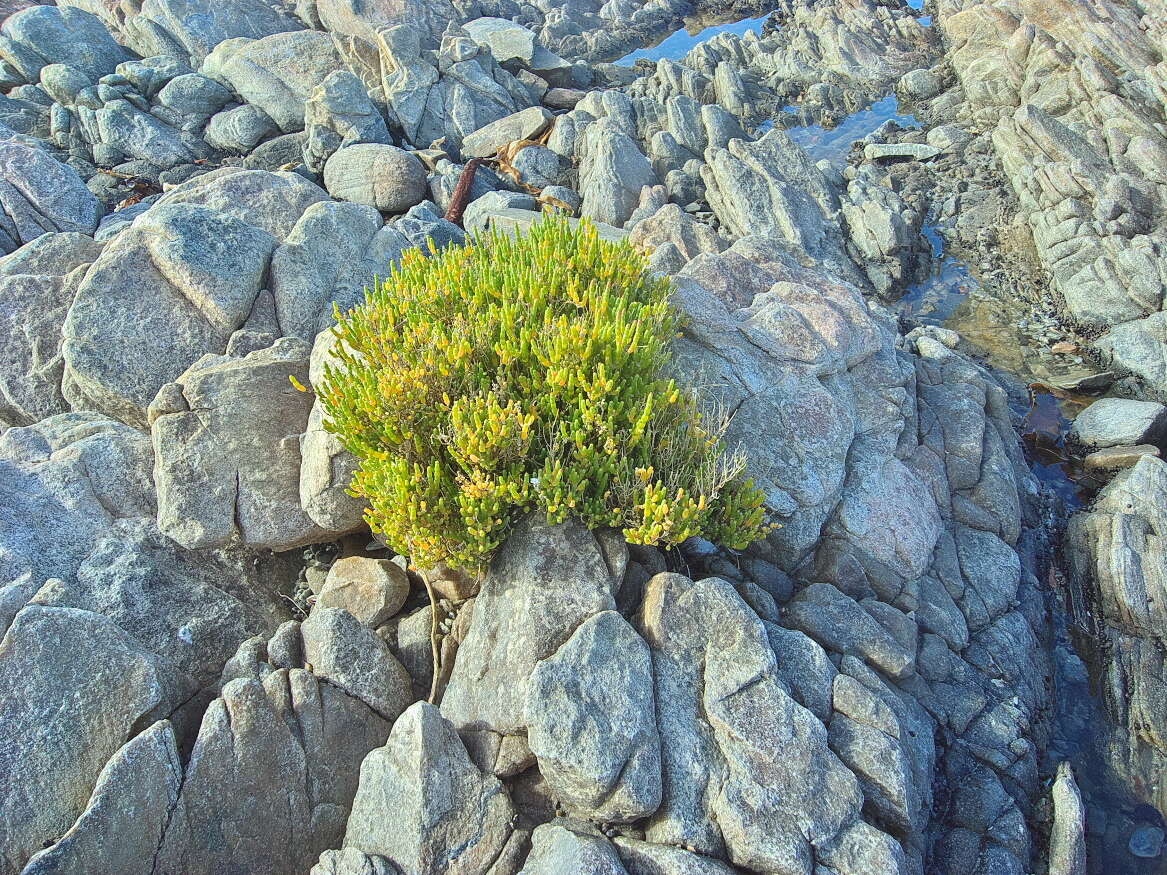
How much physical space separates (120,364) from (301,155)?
62.6ft

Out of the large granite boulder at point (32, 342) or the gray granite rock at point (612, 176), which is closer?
the large granite boulder at point (32, 342)

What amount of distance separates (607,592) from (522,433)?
1.95 metres

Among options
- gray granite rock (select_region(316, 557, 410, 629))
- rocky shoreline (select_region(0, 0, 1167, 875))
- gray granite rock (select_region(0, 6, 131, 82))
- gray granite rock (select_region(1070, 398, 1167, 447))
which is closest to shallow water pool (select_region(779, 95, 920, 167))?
rocky shoreline (select_region(0, 0, 1167, 875))

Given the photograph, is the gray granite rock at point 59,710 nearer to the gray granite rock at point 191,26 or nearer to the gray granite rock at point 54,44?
the gray granite rock at point 54,44

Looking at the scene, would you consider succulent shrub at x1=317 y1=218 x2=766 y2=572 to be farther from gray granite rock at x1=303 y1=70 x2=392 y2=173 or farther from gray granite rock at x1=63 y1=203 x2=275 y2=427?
gray granite rock at x1=303 y1=70 x2=392 y2=173

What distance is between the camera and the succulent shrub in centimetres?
802

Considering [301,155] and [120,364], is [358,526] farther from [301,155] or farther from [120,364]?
[301,155]

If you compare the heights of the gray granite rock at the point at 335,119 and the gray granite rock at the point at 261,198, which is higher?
the gray granite rock at the point at 261,198

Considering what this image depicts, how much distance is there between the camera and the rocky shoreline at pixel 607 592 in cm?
712

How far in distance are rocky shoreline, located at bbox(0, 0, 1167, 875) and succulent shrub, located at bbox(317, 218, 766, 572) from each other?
0.70 m

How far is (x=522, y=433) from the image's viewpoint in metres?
8.04

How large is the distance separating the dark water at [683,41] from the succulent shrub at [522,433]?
3490cm

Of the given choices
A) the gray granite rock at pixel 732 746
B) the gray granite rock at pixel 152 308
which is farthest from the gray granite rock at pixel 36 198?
the gray granite rock at pixel 732 746

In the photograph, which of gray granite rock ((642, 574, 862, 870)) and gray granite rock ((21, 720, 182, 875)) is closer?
gray granite rock ((21, 720, 182, 875))
